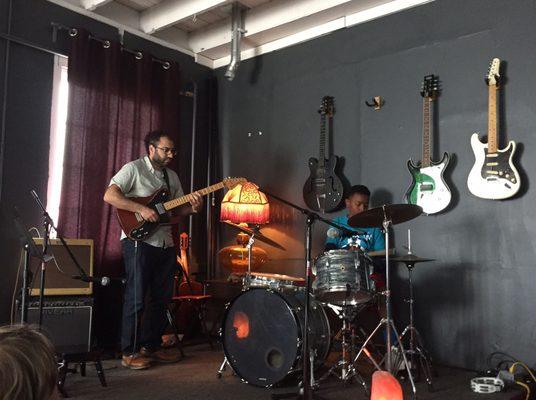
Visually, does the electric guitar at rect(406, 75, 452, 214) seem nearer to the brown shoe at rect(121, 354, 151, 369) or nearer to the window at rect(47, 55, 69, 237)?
the brown shoe at rect(121, 354, 151, 369)

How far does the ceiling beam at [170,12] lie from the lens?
4676mm

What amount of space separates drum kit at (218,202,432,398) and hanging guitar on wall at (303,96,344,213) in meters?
1.34

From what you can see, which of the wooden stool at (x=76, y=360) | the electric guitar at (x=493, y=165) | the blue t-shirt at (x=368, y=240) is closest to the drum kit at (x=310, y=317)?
the blue t-shirt at (x=368, y=240)

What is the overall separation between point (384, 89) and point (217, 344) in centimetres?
284

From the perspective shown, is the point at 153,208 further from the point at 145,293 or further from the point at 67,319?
the point at 67,319

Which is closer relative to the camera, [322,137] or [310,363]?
[310,363]

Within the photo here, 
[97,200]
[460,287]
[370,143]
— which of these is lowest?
[460,287]

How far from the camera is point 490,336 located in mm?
3727

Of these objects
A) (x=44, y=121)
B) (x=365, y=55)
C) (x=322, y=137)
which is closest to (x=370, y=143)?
(x=322, y=137)

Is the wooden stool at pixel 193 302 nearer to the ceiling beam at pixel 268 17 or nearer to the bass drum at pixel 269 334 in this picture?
the bass drum at pixel 269 334

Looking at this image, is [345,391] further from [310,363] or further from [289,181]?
[289,181]

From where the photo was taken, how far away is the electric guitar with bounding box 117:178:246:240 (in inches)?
147

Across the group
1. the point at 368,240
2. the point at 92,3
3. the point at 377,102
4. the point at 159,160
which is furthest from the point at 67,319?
the point at 377,102

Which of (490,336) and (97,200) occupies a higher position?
(97,200)
